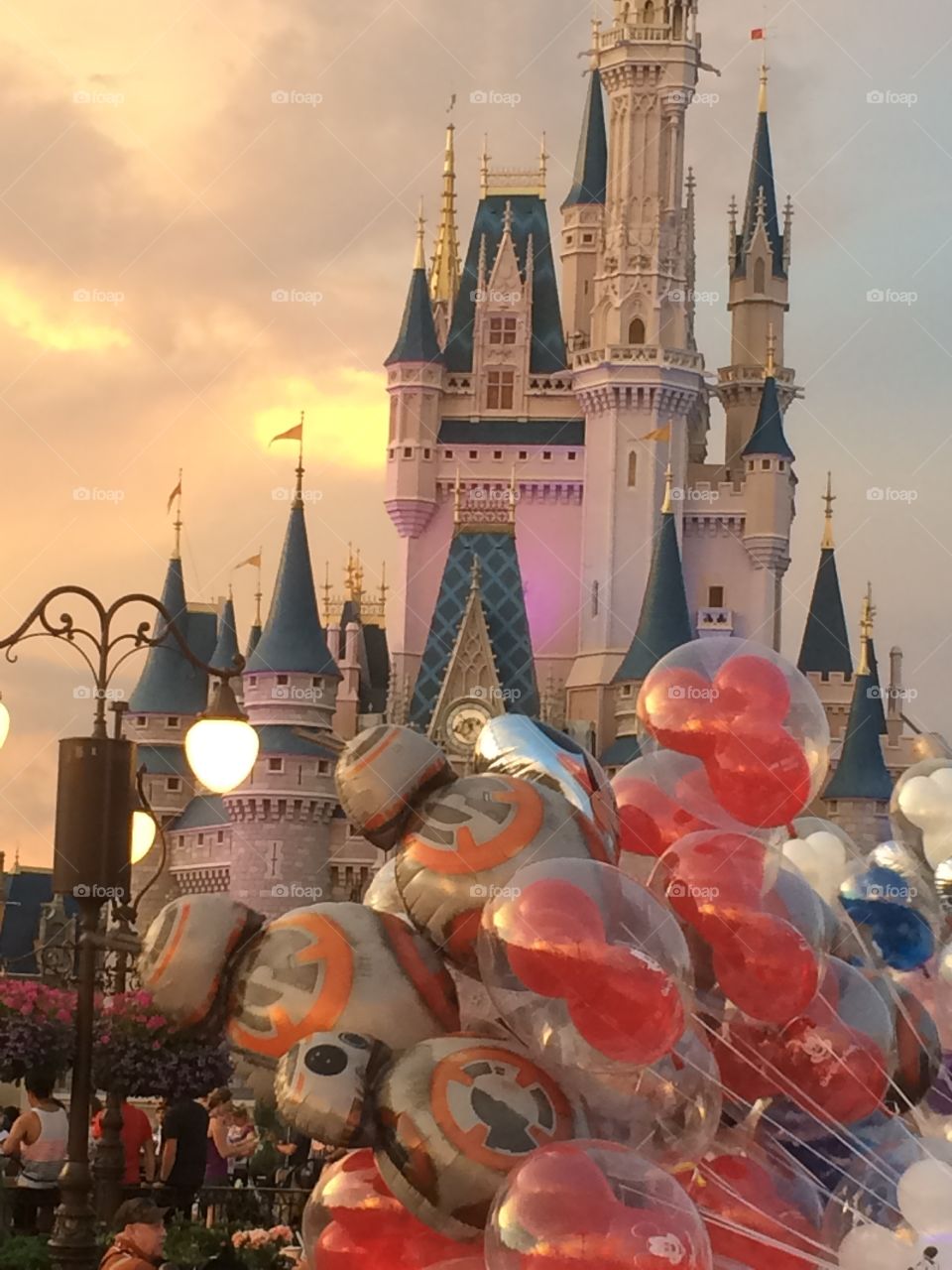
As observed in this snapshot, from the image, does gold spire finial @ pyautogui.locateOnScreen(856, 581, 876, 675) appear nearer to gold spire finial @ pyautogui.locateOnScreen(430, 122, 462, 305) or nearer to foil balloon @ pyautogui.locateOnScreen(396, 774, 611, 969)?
gold spire finial @ pyautogui.locateOnScreen(430, 122, 462, 305)

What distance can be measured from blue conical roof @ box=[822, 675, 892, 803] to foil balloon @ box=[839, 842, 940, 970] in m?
42.1

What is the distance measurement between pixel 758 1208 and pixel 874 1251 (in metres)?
0.43

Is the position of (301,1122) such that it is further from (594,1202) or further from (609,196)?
(609,196)

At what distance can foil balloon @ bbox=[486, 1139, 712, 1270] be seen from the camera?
27.1ft

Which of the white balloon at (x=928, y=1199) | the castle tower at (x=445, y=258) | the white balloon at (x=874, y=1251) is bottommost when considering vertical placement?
the white balloon at (x=874, y=1251)

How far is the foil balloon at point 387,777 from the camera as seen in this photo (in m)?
9.94

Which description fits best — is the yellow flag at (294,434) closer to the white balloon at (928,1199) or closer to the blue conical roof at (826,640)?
the blue conical roof at (826,640)

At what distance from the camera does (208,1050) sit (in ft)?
41.5

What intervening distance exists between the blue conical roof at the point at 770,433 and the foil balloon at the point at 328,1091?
54220mm

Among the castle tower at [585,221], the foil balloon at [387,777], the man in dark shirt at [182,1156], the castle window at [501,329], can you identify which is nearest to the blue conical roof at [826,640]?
the castle tower at [585,221]

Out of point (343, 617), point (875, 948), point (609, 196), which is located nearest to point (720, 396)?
point (609, 196)

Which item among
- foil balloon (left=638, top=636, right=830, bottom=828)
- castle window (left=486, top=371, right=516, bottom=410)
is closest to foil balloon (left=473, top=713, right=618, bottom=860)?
foil balloon (left=638, top=636, right=830, bottom=828)

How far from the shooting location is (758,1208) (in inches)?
372

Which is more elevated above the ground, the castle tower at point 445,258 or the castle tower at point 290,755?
the castle tower at point 445,258
